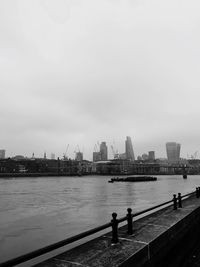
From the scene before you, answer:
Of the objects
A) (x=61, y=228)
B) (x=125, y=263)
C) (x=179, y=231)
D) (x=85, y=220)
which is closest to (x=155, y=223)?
(x=179, y=231)

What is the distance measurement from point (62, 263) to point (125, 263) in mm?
1773

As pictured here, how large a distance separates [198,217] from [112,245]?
9528mm

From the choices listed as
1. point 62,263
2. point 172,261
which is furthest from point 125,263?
point 172,261

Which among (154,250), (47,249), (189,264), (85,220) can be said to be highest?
(47,249)

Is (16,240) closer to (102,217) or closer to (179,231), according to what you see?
(102,217)

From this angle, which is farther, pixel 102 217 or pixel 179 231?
pixel 102 217

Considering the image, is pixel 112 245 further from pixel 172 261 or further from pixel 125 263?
pixel 172 261

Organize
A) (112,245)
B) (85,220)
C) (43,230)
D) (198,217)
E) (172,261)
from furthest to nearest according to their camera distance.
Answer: (85,220), (43,230), (198,217), (172,261), (112,245)

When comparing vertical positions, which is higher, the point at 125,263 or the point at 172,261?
the point at 125,263

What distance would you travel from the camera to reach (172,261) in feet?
31.7

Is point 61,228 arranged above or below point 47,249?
below

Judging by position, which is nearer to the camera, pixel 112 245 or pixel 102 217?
pixel 112 245

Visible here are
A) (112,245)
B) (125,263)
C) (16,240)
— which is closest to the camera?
(125,263)

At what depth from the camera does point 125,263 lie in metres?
7.25
